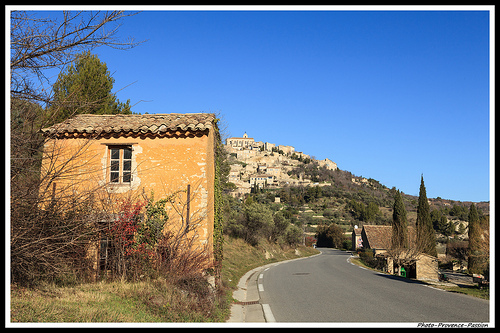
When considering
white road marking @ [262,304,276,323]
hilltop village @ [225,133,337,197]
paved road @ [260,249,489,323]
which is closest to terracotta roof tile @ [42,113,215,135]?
white road marking @ [262,304,276,323]

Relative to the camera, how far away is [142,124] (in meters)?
11.0

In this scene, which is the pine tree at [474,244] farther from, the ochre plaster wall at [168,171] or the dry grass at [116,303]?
the dry grass at [116,303]

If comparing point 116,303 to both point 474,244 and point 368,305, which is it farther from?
point 474,244

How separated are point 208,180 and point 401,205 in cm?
3841

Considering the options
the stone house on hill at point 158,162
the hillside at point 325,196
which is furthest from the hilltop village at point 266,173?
the stone house on hill at point 158,162

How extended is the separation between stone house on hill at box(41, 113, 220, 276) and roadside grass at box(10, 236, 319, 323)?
208 centimetres

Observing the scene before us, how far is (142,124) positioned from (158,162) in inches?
52.9

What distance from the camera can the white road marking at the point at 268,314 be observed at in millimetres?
7823

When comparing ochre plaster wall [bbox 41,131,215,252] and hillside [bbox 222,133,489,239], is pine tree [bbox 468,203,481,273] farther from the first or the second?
ochre plaster wall [bbox 41,131,215,252]

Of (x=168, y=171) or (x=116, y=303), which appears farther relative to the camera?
(x=168, y=171)

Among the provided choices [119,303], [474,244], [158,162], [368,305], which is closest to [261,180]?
[474,244]

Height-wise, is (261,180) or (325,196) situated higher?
(261,180)

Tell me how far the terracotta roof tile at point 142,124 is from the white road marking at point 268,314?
509 cm

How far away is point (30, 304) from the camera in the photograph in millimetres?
6047
